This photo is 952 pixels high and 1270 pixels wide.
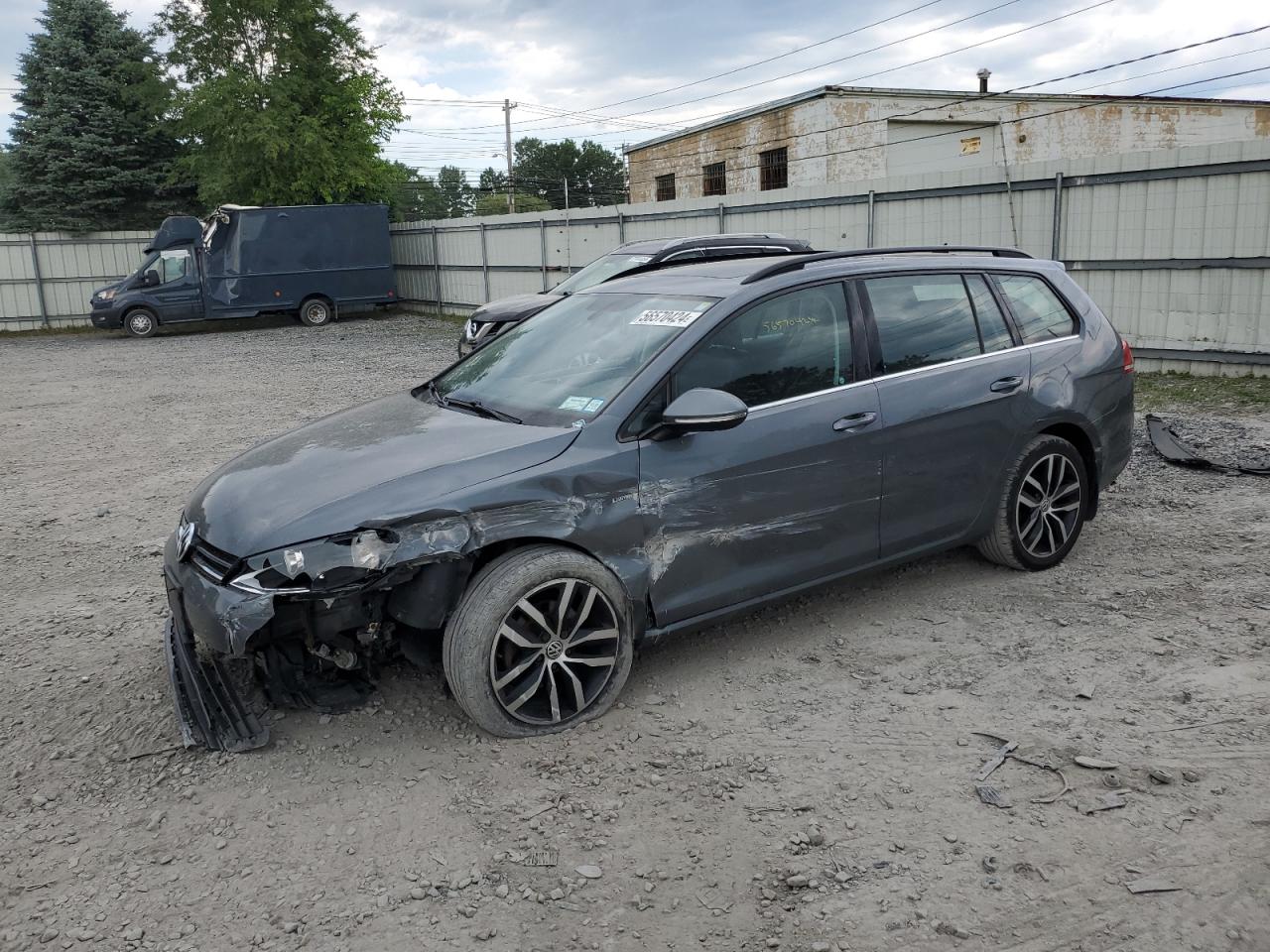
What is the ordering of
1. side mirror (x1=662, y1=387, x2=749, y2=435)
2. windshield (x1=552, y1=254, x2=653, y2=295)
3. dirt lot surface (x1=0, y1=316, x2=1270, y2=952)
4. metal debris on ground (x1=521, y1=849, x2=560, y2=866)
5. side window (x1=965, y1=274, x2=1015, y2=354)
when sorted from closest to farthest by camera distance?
dirt lot surface (x1=0, y1=316, x2=1270, y2=952)
metal debris on ground (x1=521, y1=849, x2=560, y2=866)
side mirror (x1=662, y1=387, x2=749, y2=435)
side window (x1=965, y1=274, x2=1015, y2=354)
windshield (x1=552, y1=254, x2=653, y2=295)

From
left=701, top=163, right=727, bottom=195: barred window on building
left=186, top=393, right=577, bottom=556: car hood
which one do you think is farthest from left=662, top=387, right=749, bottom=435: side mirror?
left=701, top=163, right=727, bottom=195: barred window on building

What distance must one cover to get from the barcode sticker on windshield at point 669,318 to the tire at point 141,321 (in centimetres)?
2040

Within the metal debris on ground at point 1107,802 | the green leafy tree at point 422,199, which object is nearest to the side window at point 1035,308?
the metal debris on ground at point 1107,802

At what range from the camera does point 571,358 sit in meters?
4.32

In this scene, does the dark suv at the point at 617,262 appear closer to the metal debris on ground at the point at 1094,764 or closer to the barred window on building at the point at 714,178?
the metal debris on ground at the point at 1094,764

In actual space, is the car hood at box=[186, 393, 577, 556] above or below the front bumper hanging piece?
above

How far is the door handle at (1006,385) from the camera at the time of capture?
465 cm

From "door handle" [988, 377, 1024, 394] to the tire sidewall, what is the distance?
32cm

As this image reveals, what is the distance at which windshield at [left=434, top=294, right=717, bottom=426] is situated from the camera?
3.96m

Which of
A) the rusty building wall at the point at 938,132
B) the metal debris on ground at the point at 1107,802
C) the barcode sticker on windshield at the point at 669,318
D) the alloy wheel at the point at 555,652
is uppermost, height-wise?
the rusty building wall at the point at 938,132

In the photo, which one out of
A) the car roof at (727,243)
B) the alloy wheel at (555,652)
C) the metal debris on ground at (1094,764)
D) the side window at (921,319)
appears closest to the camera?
the metal debris on ground at (1094,764)

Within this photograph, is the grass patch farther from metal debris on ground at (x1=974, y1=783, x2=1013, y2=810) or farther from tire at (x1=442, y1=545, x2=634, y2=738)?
tire at (x1=442, y1=545, x2=634, y2=738)

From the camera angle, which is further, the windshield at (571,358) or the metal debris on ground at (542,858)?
the windshield at (571,358)

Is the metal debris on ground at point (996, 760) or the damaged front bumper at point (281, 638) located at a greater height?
the damaged front bumper at point (281, 638)
